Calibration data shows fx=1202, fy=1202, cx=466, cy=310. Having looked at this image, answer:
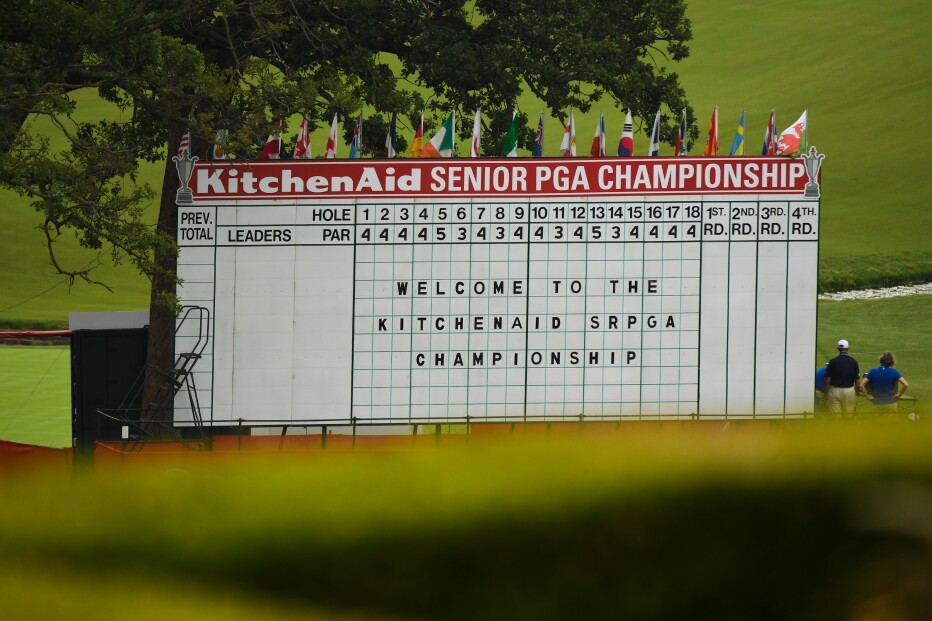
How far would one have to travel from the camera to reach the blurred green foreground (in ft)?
5.51

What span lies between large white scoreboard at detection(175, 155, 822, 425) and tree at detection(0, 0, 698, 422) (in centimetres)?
136

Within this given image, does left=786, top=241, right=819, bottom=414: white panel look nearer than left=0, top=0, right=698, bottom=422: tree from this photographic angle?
Yes

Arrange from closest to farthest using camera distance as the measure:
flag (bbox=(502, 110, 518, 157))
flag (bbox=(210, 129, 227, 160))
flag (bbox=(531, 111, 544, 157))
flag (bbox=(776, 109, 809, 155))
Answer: flag (bbox=(776, 109, 809, 155)) < flag (bbox=(210, 129, 227, 160)) < flag (bbox=(502, 110, 518, 157)) < flag (bbox=(531, 111, 544, 157))

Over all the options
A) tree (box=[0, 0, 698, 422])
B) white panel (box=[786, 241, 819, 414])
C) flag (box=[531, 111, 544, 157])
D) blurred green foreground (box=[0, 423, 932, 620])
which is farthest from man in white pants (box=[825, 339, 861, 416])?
blurred green foreground (box=[0, 423, 932, 620])

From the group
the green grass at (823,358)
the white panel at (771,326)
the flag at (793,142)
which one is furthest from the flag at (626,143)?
the green grass at (823,358)

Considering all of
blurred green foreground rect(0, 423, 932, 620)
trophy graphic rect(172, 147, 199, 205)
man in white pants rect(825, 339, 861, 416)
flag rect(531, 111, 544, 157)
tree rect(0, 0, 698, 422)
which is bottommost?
man in white pants rect(825, 339, 861, 416)

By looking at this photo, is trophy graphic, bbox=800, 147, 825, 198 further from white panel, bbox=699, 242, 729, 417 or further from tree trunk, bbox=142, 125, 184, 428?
tree trunk, bbox=142, 125, 184, 428

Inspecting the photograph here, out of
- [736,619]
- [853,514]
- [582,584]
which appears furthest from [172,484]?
[853,514]

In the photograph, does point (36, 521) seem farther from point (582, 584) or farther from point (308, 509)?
point (582, 584)

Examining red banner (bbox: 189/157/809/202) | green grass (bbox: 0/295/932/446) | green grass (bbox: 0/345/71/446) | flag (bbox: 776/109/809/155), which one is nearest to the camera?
red banner (bbox: 189/157/809/202)

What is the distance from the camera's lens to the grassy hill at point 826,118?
57.6 meters

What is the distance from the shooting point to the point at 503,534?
5.68ft

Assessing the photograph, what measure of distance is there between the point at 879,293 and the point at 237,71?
36.1 metres

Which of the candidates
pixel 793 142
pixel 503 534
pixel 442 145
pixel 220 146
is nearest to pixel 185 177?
pixel 220 146
